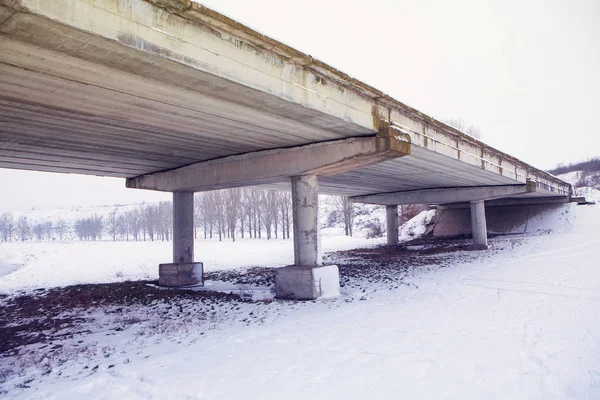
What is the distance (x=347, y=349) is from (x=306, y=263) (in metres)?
5.74

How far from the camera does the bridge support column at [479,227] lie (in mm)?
26422

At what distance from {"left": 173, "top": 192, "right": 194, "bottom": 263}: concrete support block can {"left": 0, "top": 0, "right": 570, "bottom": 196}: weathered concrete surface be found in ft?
7.48

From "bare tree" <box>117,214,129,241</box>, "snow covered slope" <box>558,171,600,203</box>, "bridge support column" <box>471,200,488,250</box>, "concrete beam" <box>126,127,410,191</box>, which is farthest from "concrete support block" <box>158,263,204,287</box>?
"bare tree" <box>117,214,129,241</box>

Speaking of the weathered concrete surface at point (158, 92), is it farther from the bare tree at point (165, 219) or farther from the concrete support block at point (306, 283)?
the bare tree at point (165, 219)

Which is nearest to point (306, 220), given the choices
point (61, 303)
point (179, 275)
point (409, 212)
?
point (179, 275)

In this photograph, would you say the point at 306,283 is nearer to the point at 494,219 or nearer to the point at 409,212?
the point at 494,219

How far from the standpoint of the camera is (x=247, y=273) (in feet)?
61.1

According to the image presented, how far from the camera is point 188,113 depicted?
27.9 feet

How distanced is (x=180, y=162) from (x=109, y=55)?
29.5 ft

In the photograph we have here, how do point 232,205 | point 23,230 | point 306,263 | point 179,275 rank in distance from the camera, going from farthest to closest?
point 23,230
point 232,205
point 179,275
point 306,263

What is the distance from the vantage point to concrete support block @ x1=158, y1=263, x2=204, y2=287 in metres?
15.5

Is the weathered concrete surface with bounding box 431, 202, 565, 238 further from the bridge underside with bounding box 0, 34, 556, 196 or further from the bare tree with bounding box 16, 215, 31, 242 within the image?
the bare tree with bounding box 16, 215, 31, 242

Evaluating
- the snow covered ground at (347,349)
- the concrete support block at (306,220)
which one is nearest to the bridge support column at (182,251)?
the snow covered ground at (347,349)

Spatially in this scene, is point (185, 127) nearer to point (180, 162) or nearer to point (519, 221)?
point (180, 162)
